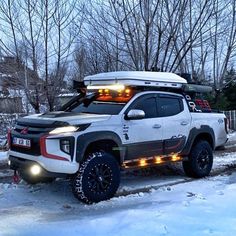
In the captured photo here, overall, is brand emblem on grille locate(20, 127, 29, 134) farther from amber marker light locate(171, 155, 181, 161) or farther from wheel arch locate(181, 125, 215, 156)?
wheel arch locate(181, 125, 215, 156)

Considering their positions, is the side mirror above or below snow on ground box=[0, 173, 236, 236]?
above

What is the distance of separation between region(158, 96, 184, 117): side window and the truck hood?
4.52ft

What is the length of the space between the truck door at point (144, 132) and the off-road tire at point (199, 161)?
1041 mm

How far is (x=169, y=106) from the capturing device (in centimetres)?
877

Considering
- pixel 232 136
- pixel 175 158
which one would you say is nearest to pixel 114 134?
pixel 175 158

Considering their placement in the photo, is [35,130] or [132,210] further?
[35,130]

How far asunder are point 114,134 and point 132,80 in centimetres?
106

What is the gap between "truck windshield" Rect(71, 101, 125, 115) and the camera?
7.84 meters

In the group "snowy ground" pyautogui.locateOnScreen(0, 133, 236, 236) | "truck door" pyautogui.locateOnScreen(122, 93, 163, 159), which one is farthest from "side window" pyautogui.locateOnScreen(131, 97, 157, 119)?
"snowy ground" pyautogui.locateOnScreen(0, 133, 236, 236)

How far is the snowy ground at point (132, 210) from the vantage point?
566cm

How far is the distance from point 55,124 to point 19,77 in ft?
34.7

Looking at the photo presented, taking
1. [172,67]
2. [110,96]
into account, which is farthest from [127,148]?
[172,67]

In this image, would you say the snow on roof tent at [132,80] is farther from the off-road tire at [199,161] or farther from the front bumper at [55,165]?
the front bumper at [55,165]

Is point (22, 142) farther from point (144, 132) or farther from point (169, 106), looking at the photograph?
point (169, 106)
